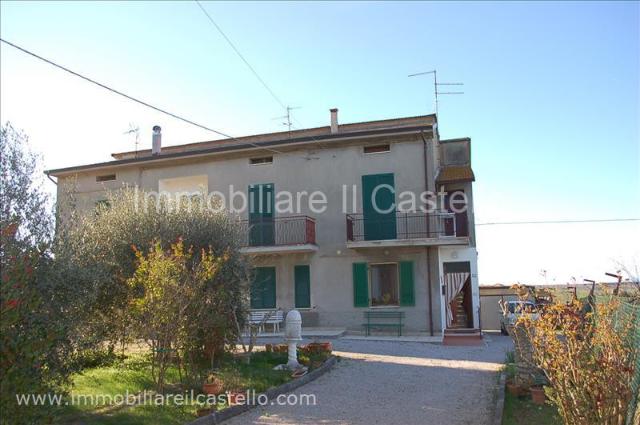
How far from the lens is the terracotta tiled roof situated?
1888cm

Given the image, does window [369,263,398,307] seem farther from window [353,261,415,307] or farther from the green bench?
the green bench

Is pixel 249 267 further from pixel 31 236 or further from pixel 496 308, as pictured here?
pixel 496 308

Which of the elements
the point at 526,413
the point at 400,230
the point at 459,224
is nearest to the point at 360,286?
the point at 400,230

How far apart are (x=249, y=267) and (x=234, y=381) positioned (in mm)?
2478

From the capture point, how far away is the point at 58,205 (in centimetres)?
734

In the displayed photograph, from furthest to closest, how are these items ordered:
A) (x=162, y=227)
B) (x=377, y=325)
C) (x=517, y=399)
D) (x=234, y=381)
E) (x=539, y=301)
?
(x=377, y=325) < (x=162, y=227) < (x=234, y=381) < (x=517, y=399) < (x=539, y=301)

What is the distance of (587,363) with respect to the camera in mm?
5199

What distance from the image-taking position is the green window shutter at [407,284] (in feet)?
57.9

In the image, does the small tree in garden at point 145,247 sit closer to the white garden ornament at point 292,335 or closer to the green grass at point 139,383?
the green grass at point 139,383

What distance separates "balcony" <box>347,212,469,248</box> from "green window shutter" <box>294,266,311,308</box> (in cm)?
200

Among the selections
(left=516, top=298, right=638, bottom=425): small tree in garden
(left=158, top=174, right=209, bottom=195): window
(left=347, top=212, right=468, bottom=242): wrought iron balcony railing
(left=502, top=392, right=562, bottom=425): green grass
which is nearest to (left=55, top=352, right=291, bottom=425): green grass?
(left=502, top=392, right=562, bottom=425): green grass

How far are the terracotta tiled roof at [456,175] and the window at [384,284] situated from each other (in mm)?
3631

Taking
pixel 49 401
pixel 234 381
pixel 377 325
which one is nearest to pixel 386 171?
pixel 377 325

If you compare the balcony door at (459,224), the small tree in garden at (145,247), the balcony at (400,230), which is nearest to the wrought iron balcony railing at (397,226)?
the balcony at (400,230)
